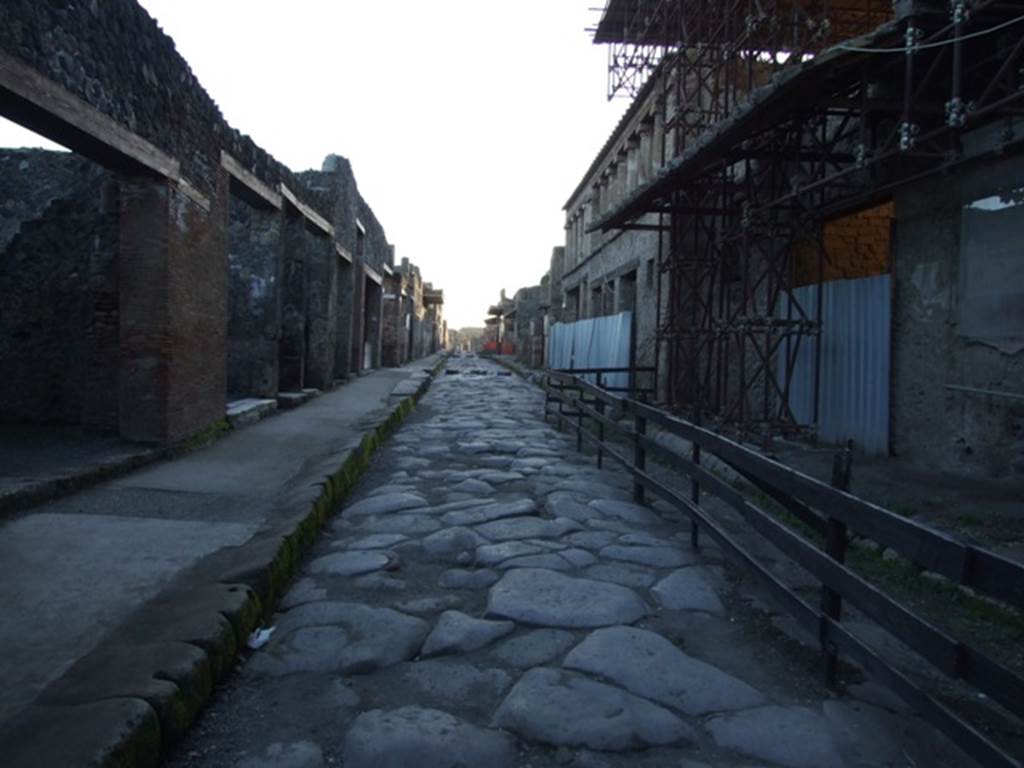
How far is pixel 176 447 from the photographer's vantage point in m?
6.41

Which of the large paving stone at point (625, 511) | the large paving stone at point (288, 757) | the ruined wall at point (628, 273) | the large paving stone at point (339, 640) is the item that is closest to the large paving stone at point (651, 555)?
the large paving stone at point (625, 511)

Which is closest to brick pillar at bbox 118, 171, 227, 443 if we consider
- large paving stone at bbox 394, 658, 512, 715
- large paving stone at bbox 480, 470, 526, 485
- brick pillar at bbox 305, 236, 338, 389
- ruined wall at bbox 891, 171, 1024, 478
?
large paving stone at bbox 480, 470, 526, 485

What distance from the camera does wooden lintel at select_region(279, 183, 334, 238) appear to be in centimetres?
1046

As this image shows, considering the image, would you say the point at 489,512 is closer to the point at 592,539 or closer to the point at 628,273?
the point at 592,539

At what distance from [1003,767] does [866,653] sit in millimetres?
634

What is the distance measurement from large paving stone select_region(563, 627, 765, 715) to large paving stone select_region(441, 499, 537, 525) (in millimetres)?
1876

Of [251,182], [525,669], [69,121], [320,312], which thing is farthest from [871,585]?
[320,312]

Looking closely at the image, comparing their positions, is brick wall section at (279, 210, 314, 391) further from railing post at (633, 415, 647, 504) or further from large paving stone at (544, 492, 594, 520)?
railing post at (633, 415, 647, 504)

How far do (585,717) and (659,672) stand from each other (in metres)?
0.46

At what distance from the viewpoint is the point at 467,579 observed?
3631 millimetres

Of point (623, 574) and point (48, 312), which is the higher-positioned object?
point (48, 312)

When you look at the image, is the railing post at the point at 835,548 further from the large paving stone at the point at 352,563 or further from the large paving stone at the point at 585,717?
the large paving stone at the point at 352,563

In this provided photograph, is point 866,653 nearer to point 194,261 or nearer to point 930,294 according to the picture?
point 930,294

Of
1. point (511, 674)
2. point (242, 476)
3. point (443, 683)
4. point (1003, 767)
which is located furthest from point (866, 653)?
point (242, 476)
